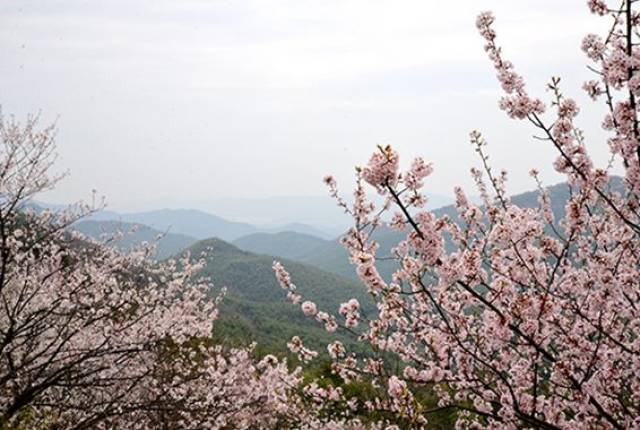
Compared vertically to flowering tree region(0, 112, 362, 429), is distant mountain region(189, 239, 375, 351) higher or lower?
lower

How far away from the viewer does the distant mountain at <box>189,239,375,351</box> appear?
254ft

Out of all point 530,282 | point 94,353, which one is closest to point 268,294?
point 94,353

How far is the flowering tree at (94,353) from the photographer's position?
6.36 metres

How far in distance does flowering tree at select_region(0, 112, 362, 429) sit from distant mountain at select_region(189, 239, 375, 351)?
4762 cm

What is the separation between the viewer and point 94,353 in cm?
650

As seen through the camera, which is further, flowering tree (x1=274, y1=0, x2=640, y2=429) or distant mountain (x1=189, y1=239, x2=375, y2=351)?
distant mountain (x1=189, y1=239, x2=375, y2=351)

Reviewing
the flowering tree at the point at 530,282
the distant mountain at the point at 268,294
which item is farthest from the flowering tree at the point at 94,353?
the distant mountain at the point at 268,294

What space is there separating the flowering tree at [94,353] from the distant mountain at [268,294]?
47.6 meters

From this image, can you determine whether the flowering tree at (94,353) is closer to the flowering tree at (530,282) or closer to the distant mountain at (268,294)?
the flowering tree at (530,282)

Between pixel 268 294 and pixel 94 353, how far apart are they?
4301 inches

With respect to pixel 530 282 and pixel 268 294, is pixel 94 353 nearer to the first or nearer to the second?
pixel 530 282

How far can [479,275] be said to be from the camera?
345cm

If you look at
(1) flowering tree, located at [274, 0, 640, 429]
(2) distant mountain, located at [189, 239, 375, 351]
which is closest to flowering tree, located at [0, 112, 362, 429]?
(1) flowering tree, located at [274, 0, 640, 429]

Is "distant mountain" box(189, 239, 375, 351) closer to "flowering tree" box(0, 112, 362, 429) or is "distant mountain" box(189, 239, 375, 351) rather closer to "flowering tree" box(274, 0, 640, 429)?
"flowering tree" box(0, 112, 362, 429)
